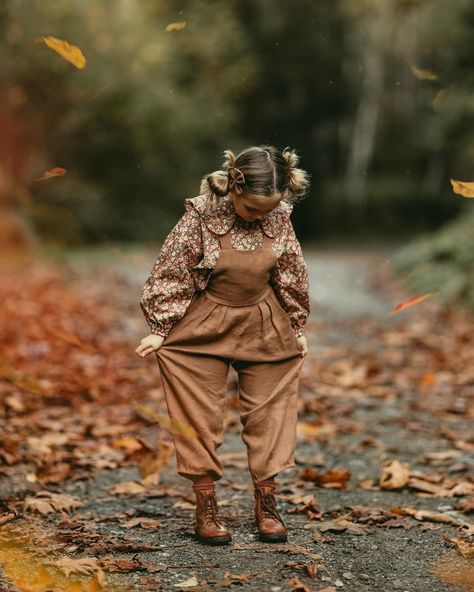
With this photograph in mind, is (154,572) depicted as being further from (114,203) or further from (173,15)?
(173,15)

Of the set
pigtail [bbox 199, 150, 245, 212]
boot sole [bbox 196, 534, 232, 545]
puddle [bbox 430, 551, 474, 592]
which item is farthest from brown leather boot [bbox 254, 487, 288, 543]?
pigtail [bbox 199, 150, 245, 212]

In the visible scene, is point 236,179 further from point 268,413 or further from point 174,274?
point 268,413

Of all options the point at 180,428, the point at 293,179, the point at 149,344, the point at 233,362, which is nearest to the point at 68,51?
the point at 293,179

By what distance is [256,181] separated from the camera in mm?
3316

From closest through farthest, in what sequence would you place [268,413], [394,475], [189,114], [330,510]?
[268,413]
[330,510]
[394,475]
[189,114]

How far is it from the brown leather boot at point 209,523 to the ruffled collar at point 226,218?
3.85 ft

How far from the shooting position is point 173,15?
2636 centimetres

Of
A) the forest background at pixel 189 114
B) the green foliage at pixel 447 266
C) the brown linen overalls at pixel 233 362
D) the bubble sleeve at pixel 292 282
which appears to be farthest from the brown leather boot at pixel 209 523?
the forest background at pixel 189 114

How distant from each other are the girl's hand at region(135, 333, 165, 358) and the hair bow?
2.37ft

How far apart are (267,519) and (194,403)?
1.96 feet

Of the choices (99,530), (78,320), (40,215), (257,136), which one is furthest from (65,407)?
(257,136)

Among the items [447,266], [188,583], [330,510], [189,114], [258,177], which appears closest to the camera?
[188,583]

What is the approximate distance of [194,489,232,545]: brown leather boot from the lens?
3.39 m

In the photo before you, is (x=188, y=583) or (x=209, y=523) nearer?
(x=188, y=583)
